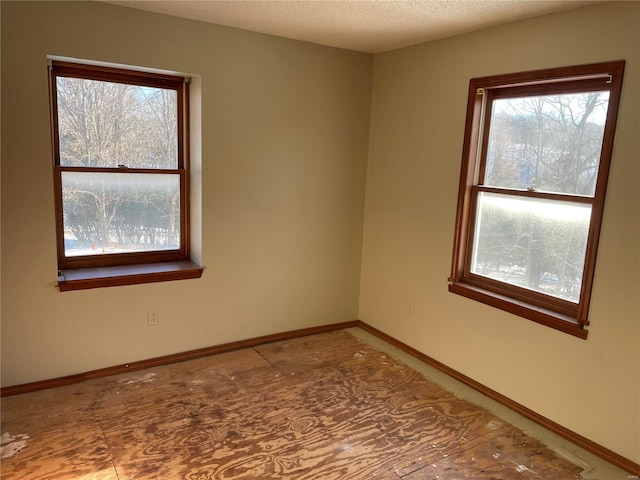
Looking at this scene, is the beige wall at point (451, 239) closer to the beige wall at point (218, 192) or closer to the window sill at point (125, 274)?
the beige wall at point (218, 192)

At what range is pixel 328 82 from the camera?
361 cm

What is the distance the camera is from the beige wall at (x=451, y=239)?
7.52 ft

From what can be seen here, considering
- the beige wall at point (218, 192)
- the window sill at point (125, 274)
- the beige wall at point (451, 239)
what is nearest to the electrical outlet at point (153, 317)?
the beige wall at point (218, 192)

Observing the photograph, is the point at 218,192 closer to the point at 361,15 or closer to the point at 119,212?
the point at 119,212

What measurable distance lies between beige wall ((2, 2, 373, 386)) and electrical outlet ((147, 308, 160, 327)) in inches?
1.2

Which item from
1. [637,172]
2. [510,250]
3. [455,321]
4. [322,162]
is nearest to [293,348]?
[455,321]

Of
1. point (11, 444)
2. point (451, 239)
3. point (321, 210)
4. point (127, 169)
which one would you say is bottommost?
point (11, 444)

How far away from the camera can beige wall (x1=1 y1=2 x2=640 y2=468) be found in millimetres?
2398

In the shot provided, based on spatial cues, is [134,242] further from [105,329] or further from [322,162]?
[322,162]

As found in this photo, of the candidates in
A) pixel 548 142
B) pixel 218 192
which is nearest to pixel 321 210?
pixel 218 192

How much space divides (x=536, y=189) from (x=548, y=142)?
0.91 ft

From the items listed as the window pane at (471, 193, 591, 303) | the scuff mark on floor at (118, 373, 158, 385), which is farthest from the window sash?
the window pane at (471, 193, 591, 303)

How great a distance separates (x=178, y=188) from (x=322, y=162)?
114cm

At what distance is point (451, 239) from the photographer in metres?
3.20
